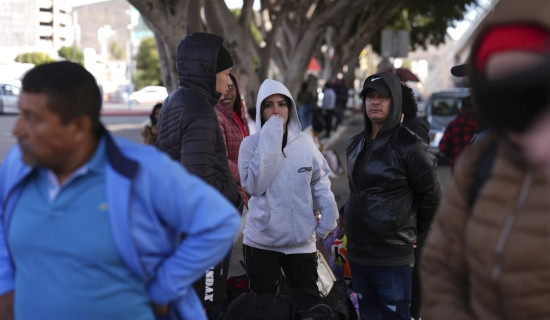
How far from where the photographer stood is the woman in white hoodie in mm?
5051

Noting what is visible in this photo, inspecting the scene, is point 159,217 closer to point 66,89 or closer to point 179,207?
point 179,207

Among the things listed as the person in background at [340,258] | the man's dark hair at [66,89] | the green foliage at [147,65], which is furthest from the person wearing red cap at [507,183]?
the green foliage at [147,65]

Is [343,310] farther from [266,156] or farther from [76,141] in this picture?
[76,141]

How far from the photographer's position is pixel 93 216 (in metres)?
2.54

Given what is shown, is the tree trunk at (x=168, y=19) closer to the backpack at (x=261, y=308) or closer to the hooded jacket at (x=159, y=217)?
the backpack at (x=261, y=308)

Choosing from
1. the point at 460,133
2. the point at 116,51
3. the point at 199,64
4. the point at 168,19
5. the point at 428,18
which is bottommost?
the point at 116,51

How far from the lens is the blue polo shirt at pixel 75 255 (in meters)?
2.55

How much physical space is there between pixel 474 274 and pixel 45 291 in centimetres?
128

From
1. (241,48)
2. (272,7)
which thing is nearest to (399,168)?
(241,48)

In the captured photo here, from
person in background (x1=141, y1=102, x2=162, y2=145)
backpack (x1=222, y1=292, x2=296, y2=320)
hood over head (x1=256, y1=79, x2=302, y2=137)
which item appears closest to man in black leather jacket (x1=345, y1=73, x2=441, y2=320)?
backpack (x1=222, y1=292, x2=296, y2=320)

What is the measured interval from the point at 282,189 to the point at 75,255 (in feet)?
8.63

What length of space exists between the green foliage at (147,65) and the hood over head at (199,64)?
97.7 m

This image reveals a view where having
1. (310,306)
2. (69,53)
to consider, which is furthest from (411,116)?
(69,53)

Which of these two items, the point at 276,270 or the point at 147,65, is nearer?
the point at 276,270
